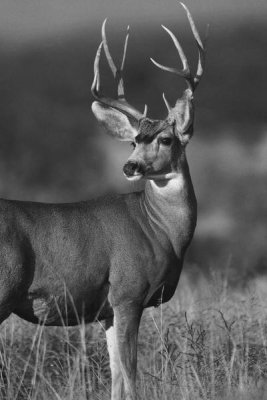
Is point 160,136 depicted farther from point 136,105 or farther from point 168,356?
point 136,105

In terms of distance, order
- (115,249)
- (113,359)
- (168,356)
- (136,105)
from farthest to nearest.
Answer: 1. (136,105)
2. (113,359)
3. (115,249)
4. (168,356)

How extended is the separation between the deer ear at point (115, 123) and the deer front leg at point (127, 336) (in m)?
1.24

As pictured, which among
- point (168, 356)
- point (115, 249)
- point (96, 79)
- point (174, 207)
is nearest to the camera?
point (168, 356)

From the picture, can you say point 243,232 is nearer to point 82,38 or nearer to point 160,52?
point 160,52

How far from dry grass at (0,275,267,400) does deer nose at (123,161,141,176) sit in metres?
0.80

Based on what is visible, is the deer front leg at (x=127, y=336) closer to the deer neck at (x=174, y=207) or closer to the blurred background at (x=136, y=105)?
the deer neck at (x=174, y=207)

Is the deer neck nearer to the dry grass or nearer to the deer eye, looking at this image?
the deer eye

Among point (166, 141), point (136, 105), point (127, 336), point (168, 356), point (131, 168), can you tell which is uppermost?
point (136, 105)

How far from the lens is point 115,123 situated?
7098 mm

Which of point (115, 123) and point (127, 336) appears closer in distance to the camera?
point (127, 336)

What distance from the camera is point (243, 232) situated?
2222cm

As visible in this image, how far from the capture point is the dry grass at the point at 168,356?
5762 millimetres

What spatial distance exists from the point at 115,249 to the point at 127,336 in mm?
492

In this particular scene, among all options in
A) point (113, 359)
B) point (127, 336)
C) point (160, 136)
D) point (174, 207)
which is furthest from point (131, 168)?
point (113, 359)
